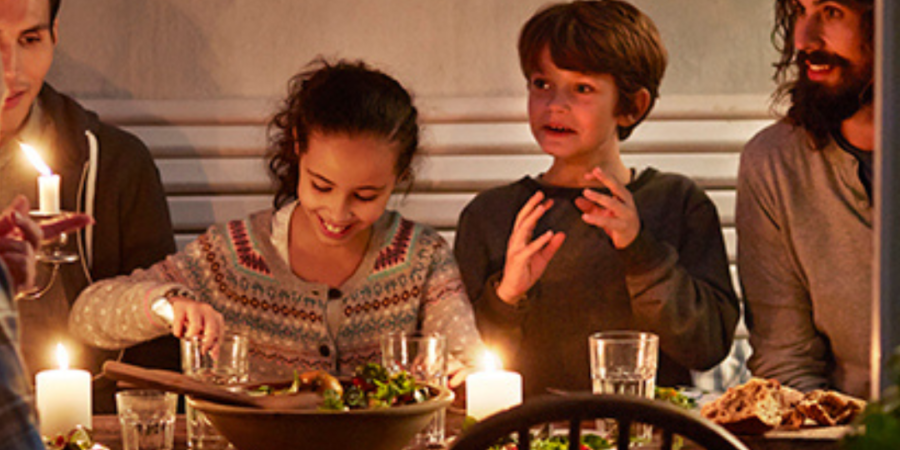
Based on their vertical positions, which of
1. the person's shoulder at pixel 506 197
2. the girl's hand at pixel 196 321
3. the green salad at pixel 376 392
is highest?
the person's shoulder at pixel 506 197

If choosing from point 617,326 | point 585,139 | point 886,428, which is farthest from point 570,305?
point 886,428

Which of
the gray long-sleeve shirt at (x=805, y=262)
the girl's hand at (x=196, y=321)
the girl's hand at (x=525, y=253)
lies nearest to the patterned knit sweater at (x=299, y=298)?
the girl's hand at (x=525, y=253)

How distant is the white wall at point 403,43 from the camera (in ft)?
12.2

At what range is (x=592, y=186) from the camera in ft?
10.0

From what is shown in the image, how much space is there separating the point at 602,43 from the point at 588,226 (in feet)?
1.47

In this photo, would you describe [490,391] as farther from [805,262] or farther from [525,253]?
[805,262]

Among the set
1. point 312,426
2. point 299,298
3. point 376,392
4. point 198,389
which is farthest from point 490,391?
point 299,298

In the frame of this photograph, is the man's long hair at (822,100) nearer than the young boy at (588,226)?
Yes

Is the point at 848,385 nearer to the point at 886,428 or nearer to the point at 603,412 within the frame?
the point at 603,412

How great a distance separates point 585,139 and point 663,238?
0.30 metres

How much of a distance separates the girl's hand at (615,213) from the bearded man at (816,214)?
45cm

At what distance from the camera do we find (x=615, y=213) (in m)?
2.62

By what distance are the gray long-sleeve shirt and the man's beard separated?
60 millimetres

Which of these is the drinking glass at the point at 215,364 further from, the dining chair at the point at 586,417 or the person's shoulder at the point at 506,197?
the person's shoulder at the point at 506,197
